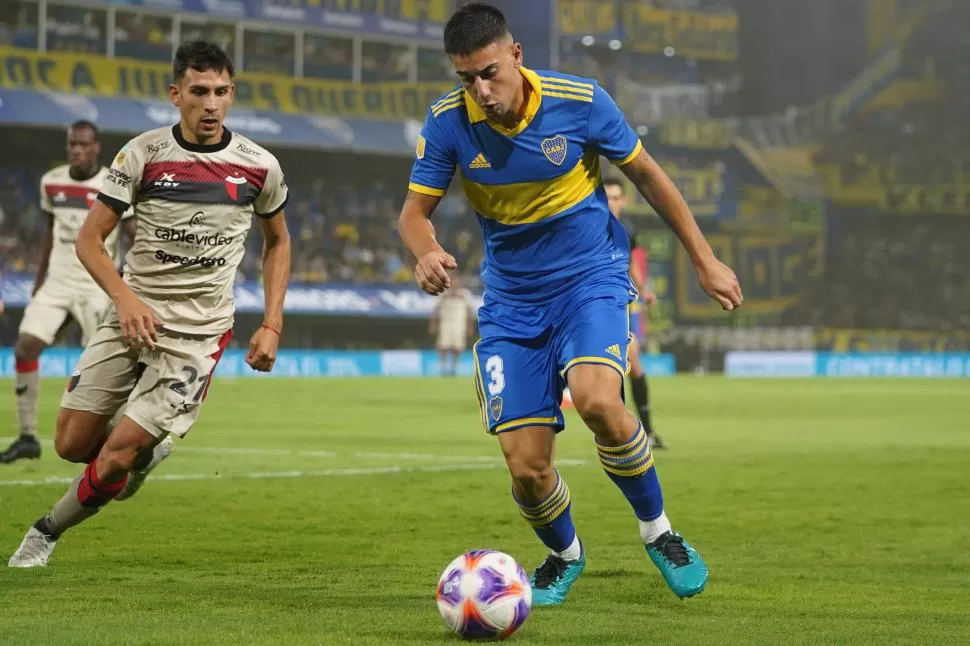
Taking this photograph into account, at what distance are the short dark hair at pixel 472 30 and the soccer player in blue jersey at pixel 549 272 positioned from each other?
2 centimetres

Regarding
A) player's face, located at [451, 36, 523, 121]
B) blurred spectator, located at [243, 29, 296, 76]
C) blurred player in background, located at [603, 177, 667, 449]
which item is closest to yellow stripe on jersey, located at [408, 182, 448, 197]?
player's face, located at [451, 36, 523, 121]

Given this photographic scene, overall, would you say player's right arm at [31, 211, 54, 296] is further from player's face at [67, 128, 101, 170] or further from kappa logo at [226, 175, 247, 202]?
kappa logo at [226, 175, 247, 202]

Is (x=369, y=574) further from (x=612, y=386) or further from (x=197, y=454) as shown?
(x=197, y=454)

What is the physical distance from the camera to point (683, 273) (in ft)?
163

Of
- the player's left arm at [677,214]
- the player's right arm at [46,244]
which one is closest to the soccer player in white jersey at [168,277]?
the player's left arm at [677,214]

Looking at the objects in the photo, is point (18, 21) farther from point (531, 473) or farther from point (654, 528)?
Answer: point (654, 528)

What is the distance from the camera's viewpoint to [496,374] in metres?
6.05

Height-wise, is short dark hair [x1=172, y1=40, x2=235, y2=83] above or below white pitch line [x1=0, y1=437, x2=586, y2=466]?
above

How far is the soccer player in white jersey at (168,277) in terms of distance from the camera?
657cm

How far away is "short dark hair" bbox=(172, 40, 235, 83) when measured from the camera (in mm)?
6496

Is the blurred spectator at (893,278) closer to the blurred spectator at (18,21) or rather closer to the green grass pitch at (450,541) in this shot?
the blurred spectator at (18,21)

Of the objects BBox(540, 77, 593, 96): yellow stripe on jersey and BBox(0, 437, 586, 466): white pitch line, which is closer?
BBox(540, 77, 593, 96): yellow stripe on jersey

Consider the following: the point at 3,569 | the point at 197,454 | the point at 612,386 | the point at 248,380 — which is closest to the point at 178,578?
the point at 3,569

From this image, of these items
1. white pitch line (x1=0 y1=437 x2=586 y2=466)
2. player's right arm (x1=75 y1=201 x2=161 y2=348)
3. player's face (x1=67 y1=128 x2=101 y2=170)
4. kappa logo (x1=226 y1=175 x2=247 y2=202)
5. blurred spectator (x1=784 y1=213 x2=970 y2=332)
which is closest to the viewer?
player's right arm (x1=75 y1=201 x2=161 y2=348)
